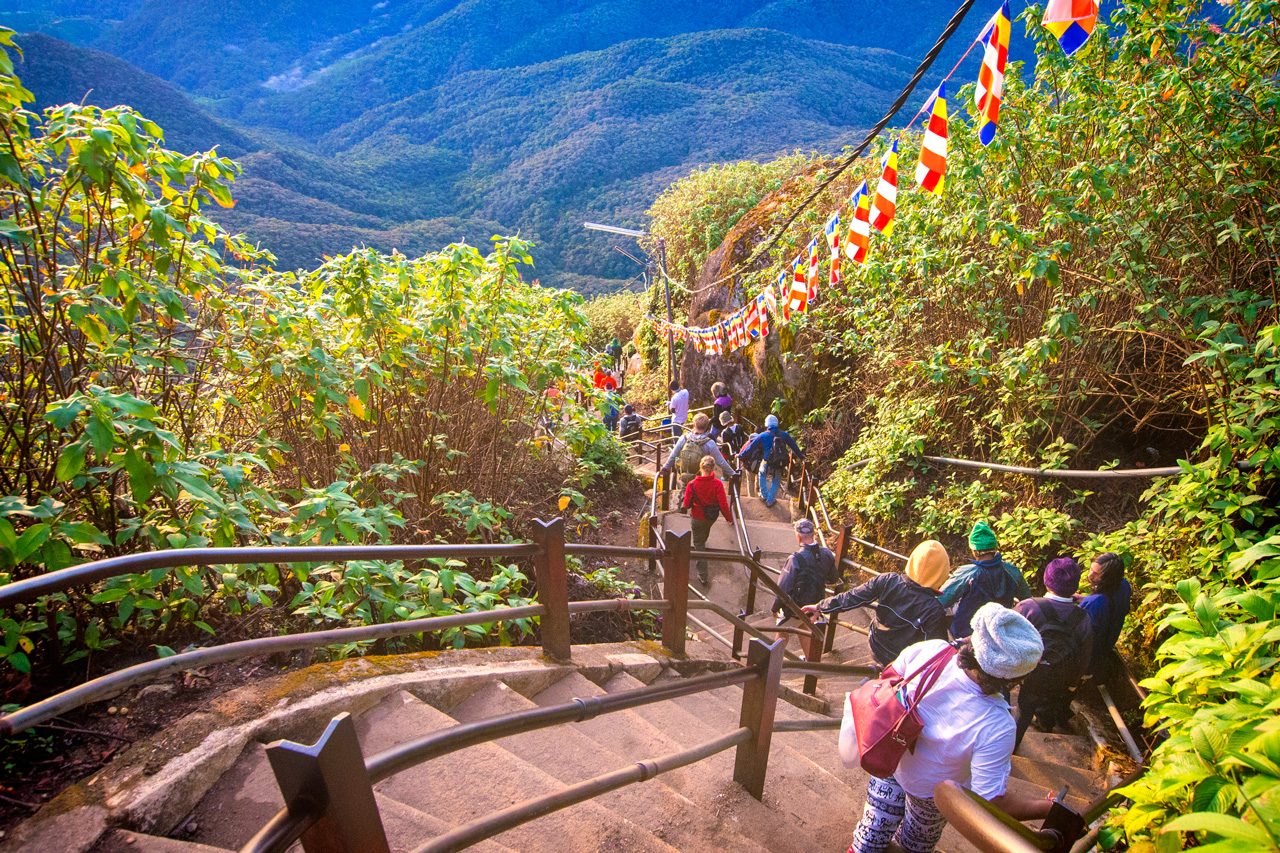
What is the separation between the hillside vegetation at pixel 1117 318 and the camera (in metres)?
3.53

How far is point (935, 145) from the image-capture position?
149 inches

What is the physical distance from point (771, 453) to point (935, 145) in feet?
16.9

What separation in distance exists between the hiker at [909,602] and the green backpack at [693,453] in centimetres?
345

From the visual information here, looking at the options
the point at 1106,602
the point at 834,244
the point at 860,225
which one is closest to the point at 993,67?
the point at 860,225

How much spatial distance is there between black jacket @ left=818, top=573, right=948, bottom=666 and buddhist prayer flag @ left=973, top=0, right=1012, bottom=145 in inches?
102

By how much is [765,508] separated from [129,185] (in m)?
8.28

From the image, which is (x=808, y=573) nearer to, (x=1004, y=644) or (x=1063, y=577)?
(x=1063, y=577)

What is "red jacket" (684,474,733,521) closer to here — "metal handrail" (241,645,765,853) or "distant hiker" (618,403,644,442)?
"metal handrail" (241,645,765,853)

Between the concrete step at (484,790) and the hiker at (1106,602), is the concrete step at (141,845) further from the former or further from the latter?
the hiker at (1106,602)

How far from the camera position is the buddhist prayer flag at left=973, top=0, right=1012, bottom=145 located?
3.10 meters

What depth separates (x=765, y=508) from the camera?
9.10 m

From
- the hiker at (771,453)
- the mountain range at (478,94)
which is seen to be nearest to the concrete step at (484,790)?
the hiker at (771,453)

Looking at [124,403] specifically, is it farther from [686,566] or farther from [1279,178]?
[1279,178]

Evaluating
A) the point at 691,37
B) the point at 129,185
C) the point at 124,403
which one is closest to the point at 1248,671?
the point at 124,403
